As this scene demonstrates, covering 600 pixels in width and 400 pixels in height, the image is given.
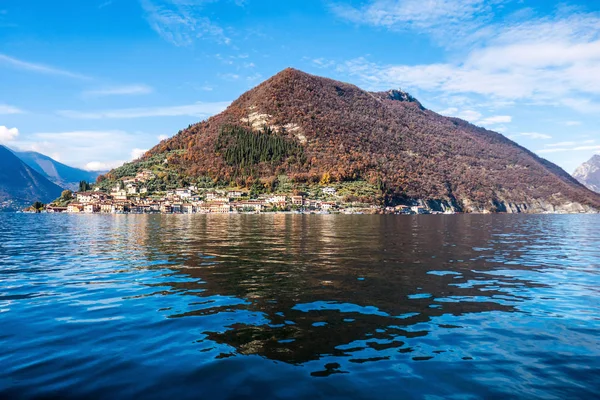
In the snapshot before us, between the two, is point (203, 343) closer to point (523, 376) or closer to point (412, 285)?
point (523, 376)

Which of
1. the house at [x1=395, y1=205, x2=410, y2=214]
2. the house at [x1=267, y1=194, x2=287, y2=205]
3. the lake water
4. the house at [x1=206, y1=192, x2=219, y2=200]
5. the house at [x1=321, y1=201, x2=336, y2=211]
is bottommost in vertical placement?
the lake water

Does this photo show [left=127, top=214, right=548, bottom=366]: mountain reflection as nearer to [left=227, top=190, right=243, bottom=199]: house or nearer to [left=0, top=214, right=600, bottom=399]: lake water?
[left=0, top=214, right=600, bottom=399]: lake water

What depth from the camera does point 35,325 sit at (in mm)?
12695

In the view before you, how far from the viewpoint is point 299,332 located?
11.8 m

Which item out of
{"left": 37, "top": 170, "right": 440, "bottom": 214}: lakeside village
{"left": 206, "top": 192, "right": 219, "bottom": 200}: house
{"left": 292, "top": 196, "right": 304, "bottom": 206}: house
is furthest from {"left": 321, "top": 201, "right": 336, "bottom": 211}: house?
{"left": 206, "top": 192, "right": 219, "bottom": 200}: house

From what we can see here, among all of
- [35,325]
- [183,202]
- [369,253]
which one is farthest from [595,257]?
[183,202]

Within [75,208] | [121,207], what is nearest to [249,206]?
[121,207]

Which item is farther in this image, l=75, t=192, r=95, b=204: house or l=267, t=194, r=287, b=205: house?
l=75, t=192, r=95, b=204: house

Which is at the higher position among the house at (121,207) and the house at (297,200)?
the house at (297,200)

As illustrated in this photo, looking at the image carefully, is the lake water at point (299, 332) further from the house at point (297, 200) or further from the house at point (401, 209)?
the house at point (401, 209)

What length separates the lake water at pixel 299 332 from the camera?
847 cm

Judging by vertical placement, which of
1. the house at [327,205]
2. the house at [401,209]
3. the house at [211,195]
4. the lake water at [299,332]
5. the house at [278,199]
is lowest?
the lake water at [299,332]

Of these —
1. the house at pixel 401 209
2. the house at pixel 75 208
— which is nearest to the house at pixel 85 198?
the house at pixel 75 208

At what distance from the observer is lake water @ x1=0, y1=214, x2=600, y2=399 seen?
8.47 metres
